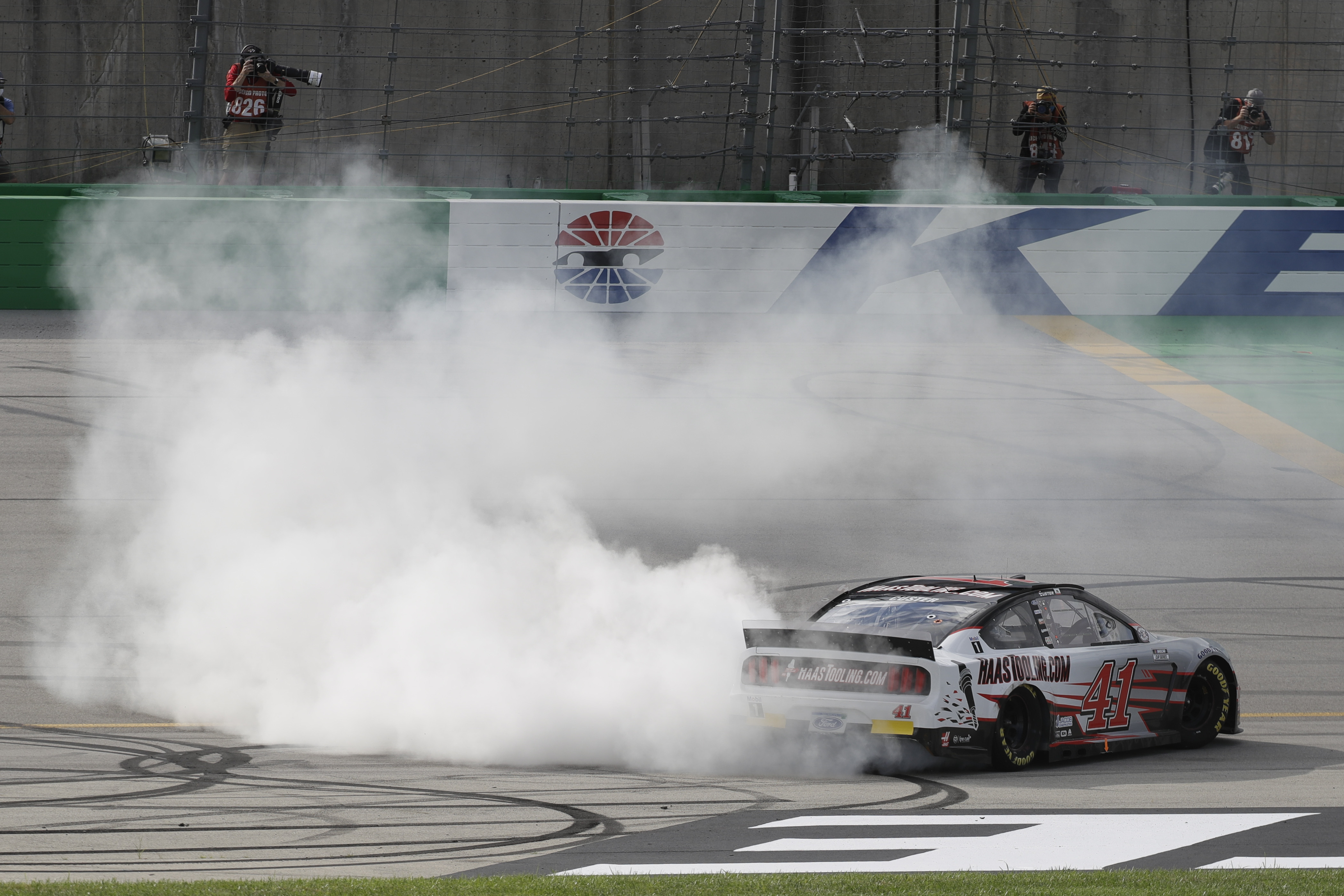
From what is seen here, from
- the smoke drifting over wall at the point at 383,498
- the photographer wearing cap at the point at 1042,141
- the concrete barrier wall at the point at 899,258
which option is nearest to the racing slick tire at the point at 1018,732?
the smoke drifting over wall at the point at 383,498

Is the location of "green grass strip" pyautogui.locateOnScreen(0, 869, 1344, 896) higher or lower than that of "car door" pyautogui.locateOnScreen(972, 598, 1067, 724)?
lower

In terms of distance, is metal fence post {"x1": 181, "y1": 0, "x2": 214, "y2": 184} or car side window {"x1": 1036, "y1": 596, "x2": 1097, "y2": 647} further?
metal fence post {"x1": 181, "y1": 0, "x2": 214, "y2": 184}

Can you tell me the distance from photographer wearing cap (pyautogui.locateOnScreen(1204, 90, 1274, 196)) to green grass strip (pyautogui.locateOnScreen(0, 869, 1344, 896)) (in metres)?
16.2

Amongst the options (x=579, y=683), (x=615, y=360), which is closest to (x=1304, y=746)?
(x=579, y=683)

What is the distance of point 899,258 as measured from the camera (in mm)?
18047

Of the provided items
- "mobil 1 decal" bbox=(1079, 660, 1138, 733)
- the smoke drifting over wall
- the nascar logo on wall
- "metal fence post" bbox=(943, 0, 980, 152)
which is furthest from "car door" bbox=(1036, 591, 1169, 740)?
"metal fence post" bbox=(943, 0, 980, 152)

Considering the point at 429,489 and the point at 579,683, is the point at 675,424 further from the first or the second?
the point at 579,683

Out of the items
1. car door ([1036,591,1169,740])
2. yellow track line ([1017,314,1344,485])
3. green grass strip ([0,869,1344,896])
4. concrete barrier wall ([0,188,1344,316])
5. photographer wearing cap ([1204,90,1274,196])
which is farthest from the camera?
photographer wearing cap ([1204,90,1274,196])

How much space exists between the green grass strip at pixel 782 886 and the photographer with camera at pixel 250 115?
14.1m

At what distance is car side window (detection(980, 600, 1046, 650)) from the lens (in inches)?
311

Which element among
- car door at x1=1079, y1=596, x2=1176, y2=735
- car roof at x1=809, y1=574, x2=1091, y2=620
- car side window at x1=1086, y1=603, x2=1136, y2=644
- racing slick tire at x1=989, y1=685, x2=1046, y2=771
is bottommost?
racing slick tire at x1=989, y1=685, x2=1046, y2=771

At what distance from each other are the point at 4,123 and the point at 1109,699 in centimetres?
1615

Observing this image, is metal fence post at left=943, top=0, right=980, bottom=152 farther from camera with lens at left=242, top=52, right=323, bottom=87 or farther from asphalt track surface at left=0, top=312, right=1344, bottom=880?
camera with lens at left=242, top=52, right=323, bottom=87

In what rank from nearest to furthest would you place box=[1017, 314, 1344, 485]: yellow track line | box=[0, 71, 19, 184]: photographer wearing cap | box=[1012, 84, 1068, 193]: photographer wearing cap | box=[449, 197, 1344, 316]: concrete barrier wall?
box=[1017, 314, 1344, 485]: yellow track line → box=[449, 197, 1344, 316]: concrete barrier wall → box=[0, 71, 19, 184]: photographer wearing cap → box=[1012, 84, 1068, 193]: photographer wearing cap
